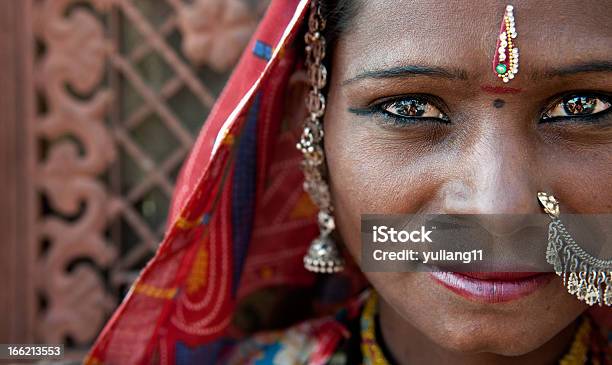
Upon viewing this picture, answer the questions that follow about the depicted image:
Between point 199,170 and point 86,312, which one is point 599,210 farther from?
point 86,312

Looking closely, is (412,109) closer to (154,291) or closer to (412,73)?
(412,73)

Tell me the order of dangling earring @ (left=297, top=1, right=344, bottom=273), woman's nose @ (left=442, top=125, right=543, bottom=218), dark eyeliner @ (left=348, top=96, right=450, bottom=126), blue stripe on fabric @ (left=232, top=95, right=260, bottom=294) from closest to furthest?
woman's nose @ (left=442, top=125, right=543, bottom=218)
dark eyeliner @ (left=348, top=96, right=450, bottom=126)
dangling earring @ (left=297, top=1, right=344, bottom=273)
blue stripe on fabric @ (left=232, top=95, right=260, bottom=294)

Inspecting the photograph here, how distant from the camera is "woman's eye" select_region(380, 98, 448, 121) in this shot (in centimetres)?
94

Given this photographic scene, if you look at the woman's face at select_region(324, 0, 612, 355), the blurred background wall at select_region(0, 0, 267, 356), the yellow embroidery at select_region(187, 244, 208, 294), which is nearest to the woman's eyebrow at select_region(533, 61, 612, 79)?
the woman's face at select_region(324, 0, 612, 355)

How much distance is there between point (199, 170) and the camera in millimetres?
1074

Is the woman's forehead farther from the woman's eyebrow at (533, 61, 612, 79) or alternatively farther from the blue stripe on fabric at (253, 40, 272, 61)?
the blue stripe on fabric at (253, 40, 272, 61)

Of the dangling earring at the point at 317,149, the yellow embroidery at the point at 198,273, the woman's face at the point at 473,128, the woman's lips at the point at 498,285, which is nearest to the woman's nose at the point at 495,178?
the woman's face at the point at 473,128

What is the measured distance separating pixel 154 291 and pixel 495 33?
0.74 meters

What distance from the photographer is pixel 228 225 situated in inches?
50.1

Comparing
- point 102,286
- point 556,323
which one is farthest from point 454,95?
point 102,286

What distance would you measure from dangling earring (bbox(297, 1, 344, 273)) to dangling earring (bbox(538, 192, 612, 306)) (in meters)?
Answer: 0.39

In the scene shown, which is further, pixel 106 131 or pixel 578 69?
pixel 106 131

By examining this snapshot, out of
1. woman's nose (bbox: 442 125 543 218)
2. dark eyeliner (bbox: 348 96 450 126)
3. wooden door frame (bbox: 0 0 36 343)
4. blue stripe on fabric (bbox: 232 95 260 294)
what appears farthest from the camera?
wooden door frame (bbox: 0 0 36 343)

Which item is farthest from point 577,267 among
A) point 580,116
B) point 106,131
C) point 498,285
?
point 106,131
